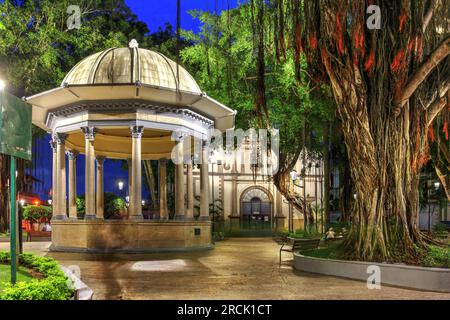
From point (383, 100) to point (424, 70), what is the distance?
122 centimetres

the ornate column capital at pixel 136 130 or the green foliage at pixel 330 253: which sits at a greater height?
the ornate column capital at pixel 136 130

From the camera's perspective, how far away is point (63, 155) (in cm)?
2477

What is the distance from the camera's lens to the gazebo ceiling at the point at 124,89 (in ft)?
72.4

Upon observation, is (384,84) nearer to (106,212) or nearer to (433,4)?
(433,4)

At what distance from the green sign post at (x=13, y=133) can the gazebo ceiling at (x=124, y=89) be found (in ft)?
39.6

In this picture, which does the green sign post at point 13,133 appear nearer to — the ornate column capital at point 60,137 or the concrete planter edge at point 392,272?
the concrete planter edge at point 392,272

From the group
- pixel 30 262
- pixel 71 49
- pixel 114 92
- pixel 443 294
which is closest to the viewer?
pixel 443 294

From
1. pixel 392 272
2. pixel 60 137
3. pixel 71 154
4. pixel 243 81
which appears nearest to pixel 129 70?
pixel 60 137

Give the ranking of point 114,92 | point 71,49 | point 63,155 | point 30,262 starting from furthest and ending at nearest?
point 71,49 < point 63,155 < point 114,92 < point 30,262

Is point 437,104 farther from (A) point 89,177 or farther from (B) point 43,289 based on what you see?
(A) point 89,177

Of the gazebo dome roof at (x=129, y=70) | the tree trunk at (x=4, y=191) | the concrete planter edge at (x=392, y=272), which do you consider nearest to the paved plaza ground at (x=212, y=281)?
the concrete planter edge at (x=392, y=272)

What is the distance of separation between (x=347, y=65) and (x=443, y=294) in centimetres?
577

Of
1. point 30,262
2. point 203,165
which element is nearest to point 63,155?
point 203,165

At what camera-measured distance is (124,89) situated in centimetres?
2189
